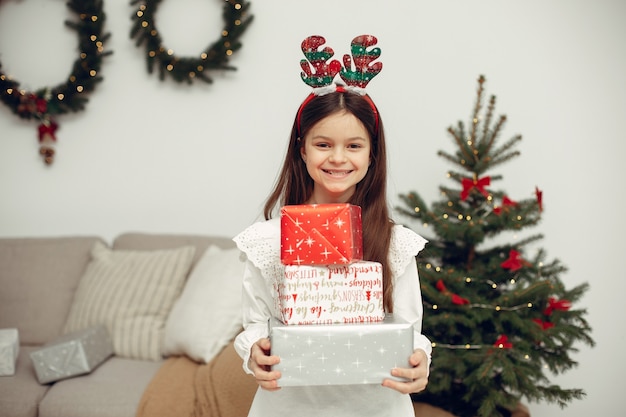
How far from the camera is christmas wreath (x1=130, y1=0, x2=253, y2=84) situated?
293cm

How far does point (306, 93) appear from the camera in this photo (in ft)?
9.64

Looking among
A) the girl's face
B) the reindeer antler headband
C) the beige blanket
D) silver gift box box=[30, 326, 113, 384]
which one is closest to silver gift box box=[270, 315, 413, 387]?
the girl's face

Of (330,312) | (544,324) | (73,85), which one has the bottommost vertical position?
(544,324)

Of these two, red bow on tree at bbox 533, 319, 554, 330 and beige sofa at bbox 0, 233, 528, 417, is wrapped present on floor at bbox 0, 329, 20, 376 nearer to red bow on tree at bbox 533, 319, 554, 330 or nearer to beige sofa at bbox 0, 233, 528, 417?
beige sofa at bbox 0, 233, 528, 417

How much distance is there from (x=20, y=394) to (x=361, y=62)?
1.77 metres

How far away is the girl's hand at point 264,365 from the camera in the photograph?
117 cm

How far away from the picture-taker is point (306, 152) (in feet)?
4.70

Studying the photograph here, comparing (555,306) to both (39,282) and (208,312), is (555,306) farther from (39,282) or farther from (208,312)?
(39,282)

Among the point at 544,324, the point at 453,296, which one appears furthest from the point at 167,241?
the point at 544,324

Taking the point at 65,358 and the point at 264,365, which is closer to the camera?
the point at 264,365

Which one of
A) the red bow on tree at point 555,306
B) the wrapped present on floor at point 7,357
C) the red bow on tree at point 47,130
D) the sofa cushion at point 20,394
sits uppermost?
the red bow on tree at point 47,130

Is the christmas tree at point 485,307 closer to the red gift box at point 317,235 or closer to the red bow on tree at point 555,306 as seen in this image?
the red bow on tree at point 555,306

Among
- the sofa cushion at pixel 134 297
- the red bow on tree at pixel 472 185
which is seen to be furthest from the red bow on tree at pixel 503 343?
the sofa cushion at pixel 134 297

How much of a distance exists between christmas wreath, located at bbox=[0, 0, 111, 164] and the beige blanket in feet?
5.22
